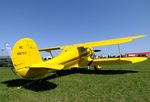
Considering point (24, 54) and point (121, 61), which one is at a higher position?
point (24, 54)

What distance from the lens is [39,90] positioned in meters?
10.1

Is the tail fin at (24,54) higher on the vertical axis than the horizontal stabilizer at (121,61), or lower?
higher

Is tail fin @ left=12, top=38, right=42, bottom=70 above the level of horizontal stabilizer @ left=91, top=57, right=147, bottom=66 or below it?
above

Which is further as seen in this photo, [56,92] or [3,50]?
[3,50]

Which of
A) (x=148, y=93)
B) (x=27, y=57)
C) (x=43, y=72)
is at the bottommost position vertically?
(x=148, y=93)

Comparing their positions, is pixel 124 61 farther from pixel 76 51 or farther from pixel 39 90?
pixel 39 90

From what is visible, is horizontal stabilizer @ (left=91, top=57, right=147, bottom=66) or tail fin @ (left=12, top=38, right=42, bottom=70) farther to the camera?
horizontal stabilizer @ (left=91, top=57, right=147, bottom=66)

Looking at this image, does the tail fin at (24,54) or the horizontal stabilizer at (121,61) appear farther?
the horizontal stabilizer at (121,61)

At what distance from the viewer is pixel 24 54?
10.9 meters

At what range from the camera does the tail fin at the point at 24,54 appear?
34.9ft

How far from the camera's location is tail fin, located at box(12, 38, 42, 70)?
10641 mm

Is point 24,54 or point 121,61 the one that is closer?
point 24,54

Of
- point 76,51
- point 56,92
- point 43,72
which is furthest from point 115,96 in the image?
point 76,51

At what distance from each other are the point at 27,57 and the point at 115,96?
15.1 ft
